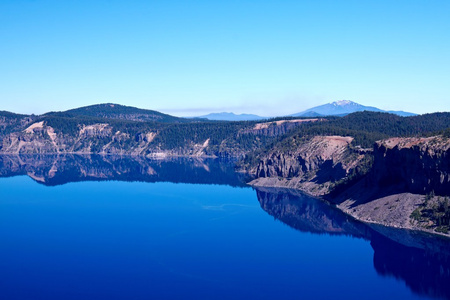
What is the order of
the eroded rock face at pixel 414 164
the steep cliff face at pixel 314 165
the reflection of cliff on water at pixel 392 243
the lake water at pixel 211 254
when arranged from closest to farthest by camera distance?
the lake water at pixel 211 254 < the reflection of cliff on water at pixel 392 243 < the eroded rock face at pixel 414 164 < the steep cliff face at pixel 314 165

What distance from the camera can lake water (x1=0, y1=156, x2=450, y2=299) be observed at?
7625cm

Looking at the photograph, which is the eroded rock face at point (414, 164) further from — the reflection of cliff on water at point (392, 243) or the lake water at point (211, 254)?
the lake water at point (211, 254)

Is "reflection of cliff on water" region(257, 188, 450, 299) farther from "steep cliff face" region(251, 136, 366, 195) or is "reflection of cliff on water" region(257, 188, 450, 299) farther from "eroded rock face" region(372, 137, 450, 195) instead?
"steep cliff face" region(251, 136, 366, 195)

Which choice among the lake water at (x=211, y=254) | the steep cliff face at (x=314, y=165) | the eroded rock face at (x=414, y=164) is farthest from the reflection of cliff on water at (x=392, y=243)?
the steep cliff face at (x=314, y=165)

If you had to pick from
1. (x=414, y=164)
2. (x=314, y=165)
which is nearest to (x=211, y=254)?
(x=414, y=164)

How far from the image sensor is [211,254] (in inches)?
3757

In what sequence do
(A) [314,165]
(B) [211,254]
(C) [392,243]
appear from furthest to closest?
(A) [314,165]
(C) [392,243]
(B) [211,254]

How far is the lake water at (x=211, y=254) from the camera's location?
3002 inches

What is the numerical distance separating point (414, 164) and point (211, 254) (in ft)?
207

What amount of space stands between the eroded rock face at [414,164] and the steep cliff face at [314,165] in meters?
26.0

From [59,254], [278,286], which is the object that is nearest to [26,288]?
[59,254]

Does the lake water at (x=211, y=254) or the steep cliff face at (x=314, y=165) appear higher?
the steep cliff face at (x=314, y=165)

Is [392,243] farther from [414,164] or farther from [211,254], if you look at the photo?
[211,254]

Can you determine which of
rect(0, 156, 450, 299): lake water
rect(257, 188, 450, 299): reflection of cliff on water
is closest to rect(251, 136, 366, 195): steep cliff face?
rect(257, 188, 450, 299): reflection of cliff on water
